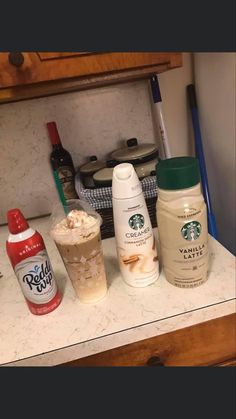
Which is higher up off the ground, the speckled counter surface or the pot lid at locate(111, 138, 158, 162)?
the pot lid at locate(111, 138, 158, 162)

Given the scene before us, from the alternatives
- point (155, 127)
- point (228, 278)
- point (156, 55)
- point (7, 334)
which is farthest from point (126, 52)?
point (7, 334)

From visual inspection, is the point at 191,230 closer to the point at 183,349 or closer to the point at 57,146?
the point at 183,349

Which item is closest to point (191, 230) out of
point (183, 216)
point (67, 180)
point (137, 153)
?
point (183, 216)

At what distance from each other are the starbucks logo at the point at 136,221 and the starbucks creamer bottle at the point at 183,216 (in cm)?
3

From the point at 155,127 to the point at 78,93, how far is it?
0.28 m

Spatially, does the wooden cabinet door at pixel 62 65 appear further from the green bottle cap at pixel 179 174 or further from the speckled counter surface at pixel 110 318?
the speckled counter surface at pixel 110 318

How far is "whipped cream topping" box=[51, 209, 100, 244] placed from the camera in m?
0.49

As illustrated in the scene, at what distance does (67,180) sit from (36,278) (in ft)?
1.44

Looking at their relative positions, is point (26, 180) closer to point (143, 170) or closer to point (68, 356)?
point (143, 170)

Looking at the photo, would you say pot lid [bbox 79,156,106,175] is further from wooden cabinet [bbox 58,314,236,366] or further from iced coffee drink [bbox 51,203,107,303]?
wooden cabinet [bbox 58,314,236,366]

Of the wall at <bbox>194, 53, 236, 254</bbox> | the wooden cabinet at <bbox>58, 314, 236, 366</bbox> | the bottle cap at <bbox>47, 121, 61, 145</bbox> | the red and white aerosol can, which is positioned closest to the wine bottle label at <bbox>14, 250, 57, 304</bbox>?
the red and white aerosol can

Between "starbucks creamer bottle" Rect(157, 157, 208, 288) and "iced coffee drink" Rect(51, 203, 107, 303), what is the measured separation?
0.12 metres

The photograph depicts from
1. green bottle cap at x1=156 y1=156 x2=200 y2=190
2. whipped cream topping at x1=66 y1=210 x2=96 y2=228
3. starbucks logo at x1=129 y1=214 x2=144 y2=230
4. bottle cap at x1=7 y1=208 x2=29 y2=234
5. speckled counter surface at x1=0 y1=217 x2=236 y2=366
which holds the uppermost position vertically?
green bottle cap at x1=156 y1=156 x2=200 y2=190

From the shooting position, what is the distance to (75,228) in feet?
1.65
